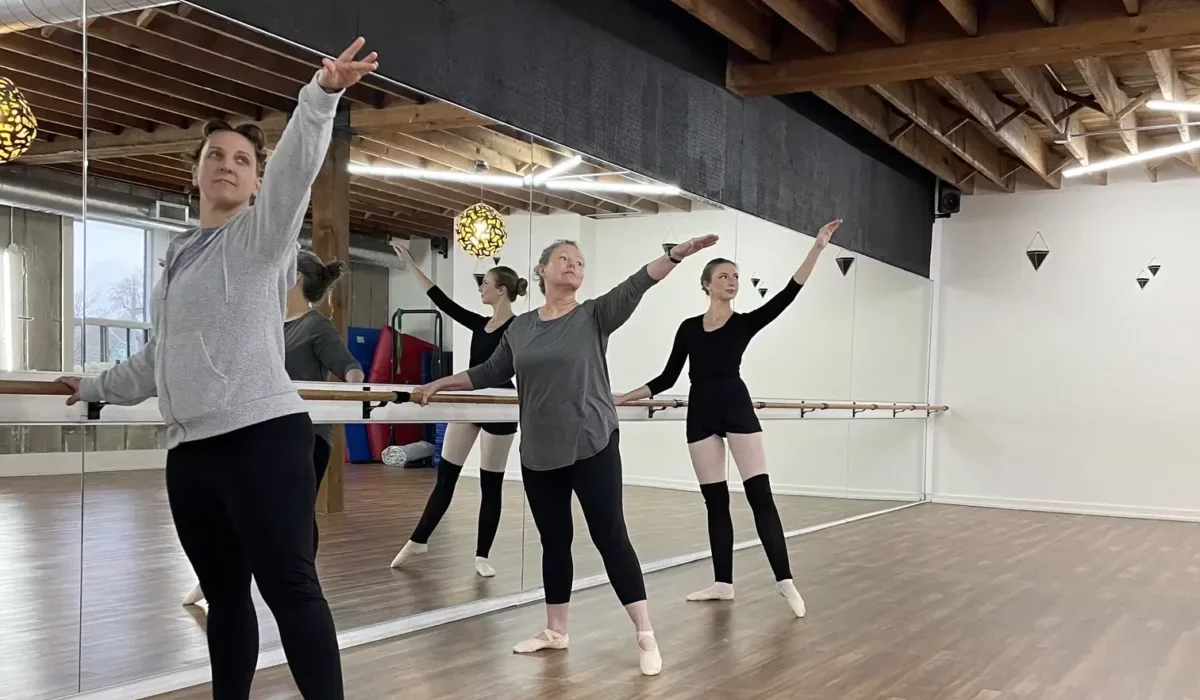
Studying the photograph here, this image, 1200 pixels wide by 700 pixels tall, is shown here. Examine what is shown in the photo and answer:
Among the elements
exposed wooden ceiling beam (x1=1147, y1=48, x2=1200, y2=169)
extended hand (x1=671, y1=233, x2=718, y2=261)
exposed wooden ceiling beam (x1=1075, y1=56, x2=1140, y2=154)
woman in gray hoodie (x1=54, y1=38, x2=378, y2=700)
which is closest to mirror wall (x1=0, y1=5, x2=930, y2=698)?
woman in gray hoodie (x1=54, y1=38, x2=378, y2=700)

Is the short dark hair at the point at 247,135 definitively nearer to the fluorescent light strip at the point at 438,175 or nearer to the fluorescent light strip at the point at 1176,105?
the fluorescent light strip at the point at 438,175

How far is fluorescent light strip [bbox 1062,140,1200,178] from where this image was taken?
755 centimetres

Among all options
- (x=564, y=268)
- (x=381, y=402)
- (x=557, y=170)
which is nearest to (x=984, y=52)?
(x=557, y=170)

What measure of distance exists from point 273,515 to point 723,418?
277 centimetres

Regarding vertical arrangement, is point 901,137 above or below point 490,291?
above

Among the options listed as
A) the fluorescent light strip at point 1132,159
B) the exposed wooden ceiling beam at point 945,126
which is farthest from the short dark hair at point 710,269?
the fluorescent light strip at point 1132,159

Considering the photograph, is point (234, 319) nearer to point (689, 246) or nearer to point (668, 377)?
point (689, 246)

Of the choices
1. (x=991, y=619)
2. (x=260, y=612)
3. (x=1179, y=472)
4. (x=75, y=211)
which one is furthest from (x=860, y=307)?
(x=75, y=211)

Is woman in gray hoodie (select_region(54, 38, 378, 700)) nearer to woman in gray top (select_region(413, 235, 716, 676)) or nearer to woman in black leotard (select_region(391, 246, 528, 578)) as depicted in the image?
woman in gray top (select_region(413, 235, 716, 676))

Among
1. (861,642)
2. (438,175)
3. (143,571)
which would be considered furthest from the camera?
(438,175)

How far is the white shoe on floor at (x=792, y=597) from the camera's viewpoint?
4203mm

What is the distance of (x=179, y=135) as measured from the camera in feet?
10.00

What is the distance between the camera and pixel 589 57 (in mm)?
4625

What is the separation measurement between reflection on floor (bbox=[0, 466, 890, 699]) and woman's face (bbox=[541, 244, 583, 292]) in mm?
1045
